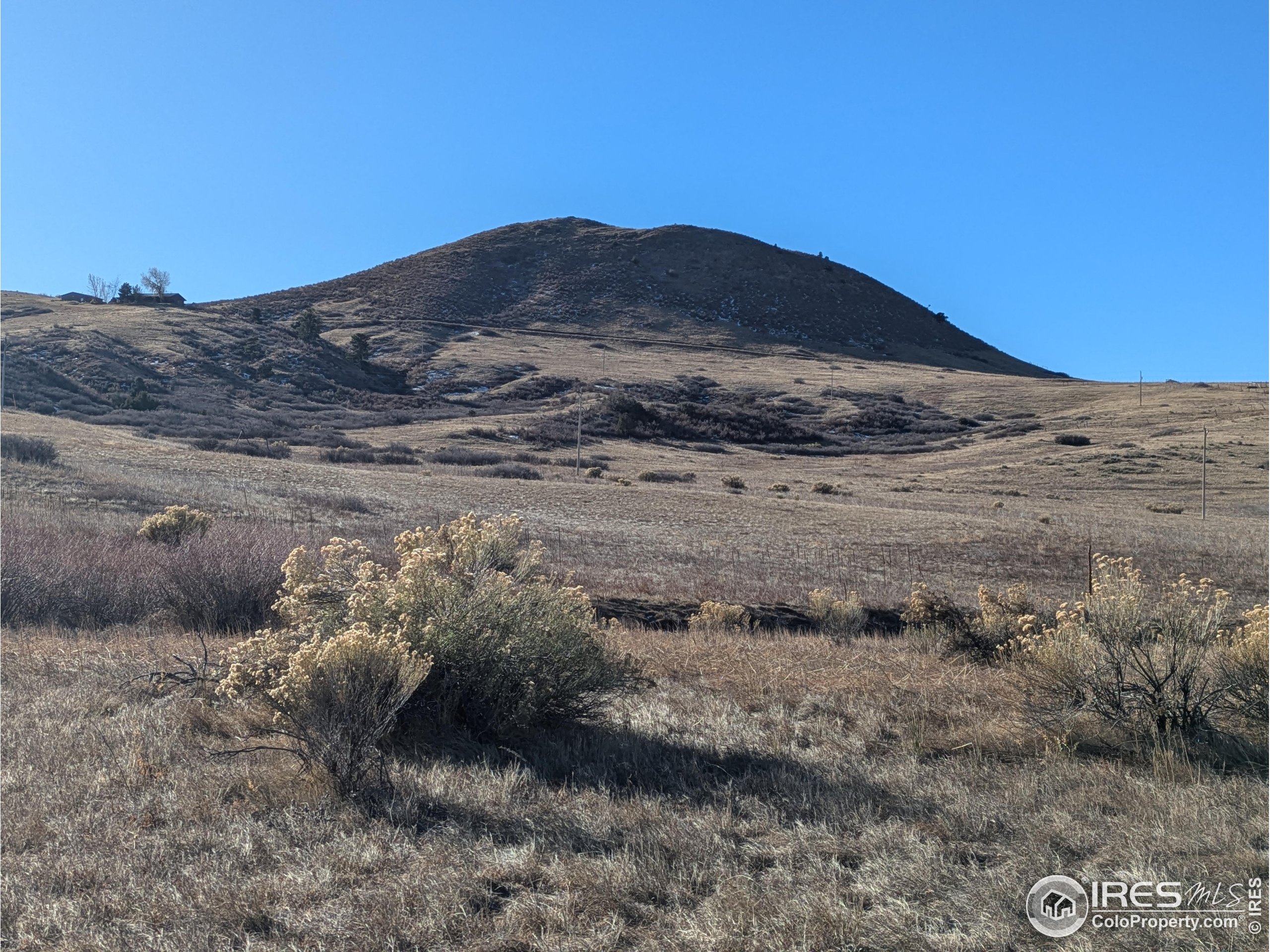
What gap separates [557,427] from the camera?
5588 centimetres

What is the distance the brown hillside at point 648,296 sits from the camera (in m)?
99.4

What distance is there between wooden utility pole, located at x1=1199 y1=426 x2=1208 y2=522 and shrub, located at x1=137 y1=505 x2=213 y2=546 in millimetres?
33468

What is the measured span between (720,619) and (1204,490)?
1343 inches

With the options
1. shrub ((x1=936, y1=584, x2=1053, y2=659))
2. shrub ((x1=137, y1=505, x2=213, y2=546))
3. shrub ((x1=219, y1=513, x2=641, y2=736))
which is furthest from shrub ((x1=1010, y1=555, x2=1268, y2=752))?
shrub ((x1=137, y1=505, x2=213, y2=546))

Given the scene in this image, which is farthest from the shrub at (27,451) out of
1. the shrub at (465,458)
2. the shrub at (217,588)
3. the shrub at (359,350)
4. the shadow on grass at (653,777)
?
the shrub at (359,350)

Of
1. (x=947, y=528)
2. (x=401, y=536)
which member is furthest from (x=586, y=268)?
(x=401, y=536)

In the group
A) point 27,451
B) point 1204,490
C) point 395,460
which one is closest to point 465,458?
point 395,460

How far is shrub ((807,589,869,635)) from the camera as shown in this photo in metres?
11.7

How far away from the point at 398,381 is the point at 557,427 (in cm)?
2293

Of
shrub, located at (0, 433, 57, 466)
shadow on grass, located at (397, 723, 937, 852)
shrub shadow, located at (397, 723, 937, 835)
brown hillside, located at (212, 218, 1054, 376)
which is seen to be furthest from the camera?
brown hillside, located at (212, 218, 1054, 376)

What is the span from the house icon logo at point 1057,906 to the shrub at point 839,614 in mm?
7968

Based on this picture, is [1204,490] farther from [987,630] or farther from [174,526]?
[174,526]

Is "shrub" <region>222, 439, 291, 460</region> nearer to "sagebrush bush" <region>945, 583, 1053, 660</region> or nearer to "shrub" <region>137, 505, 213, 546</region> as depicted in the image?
→ "shrub" <region>137, 505, 213, 546</region>

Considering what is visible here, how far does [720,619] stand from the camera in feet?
A: 35.7
